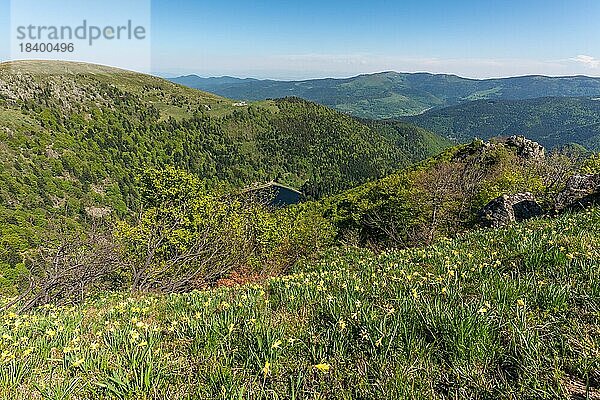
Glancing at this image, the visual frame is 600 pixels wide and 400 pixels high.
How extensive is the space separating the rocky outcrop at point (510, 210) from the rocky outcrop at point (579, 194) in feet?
6.12

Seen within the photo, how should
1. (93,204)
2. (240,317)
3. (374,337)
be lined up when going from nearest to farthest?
(374,337) < (240,317) < (93,204)

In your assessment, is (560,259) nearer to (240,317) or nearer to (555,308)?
(555,308)

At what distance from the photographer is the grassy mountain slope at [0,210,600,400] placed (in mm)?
2598

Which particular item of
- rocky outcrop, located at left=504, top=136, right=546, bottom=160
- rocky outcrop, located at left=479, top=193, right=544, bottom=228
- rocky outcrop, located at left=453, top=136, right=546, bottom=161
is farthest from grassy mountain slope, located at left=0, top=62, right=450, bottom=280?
rocky outcrop, located at left=504, top=136, right=546, bottom=160

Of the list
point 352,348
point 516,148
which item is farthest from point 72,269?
point 516,148

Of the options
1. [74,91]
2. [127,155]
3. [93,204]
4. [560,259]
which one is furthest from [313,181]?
[560,259]

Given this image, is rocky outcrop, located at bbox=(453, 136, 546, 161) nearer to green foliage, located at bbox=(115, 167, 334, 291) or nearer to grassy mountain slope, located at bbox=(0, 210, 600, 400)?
green foliage, located at bbox=(115, 167, 334, 291)

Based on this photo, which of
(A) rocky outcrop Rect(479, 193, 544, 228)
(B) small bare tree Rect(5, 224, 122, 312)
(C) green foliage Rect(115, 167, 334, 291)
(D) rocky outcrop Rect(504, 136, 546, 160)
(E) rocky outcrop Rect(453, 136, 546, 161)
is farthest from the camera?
(D) rocky outcrop Rect(504, 136, 546, 160)

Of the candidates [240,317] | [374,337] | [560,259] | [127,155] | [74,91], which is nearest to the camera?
[374,337]

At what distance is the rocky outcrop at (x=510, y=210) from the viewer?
16344 mm

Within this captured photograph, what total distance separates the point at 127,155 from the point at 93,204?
126 ft

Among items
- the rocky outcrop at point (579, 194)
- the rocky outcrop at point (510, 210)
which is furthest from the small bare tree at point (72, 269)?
the rocky outcrop at point (510, 210)

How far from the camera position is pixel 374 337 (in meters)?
3.14

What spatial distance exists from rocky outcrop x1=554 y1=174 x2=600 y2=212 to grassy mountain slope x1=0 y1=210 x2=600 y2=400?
10.4 meters
